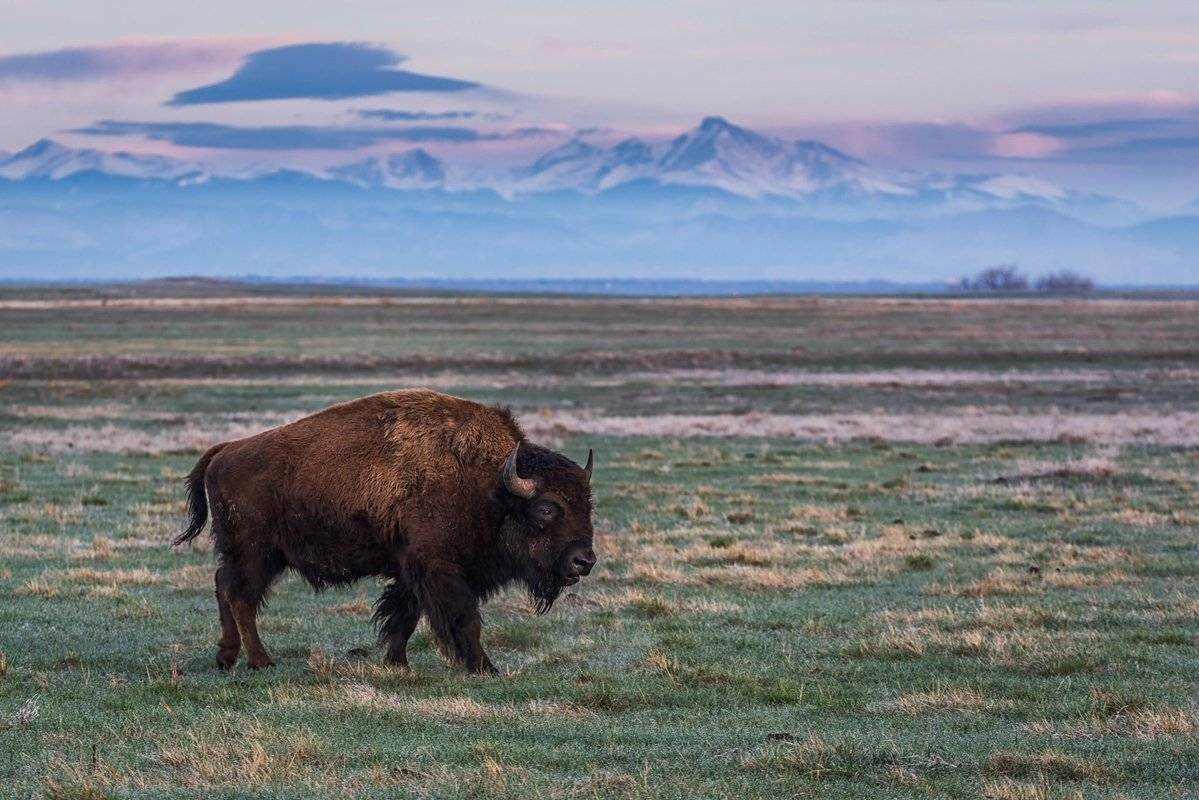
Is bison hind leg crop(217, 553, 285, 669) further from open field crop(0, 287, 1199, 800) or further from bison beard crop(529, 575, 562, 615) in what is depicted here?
bison beard crop(529, 575, 562, 615)

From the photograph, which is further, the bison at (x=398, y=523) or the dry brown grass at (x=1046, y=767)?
the bison at (x=398, y=523)

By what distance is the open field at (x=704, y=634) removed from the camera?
853 centimetres

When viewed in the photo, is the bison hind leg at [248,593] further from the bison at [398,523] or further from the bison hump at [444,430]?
the bison hump at [444,430]

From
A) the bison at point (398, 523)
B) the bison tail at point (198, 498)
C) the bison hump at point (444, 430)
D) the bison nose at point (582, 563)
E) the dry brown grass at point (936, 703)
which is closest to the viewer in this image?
the dry brown grass at point (936, 703)

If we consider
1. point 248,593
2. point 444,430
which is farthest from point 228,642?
point 444,430

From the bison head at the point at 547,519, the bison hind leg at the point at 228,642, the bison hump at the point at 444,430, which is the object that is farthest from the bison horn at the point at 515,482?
the bison hind leg at the point at 228,642

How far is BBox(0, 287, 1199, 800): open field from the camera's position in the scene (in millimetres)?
8531

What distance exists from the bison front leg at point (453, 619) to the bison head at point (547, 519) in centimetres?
54

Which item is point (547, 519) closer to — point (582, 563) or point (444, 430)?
point (582, 563)

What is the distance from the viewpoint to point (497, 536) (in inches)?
470

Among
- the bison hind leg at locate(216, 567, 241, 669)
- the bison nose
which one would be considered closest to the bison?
the bison hind leg at locate(216, 567, 241, 669)

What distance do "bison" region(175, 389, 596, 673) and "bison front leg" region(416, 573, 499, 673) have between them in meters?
0.01

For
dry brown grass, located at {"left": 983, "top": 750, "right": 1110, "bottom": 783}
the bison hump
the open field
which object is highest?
the bison hump

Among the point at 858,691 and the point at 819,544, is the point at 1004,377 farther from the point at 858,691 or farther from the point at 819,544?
the point at 858,691
